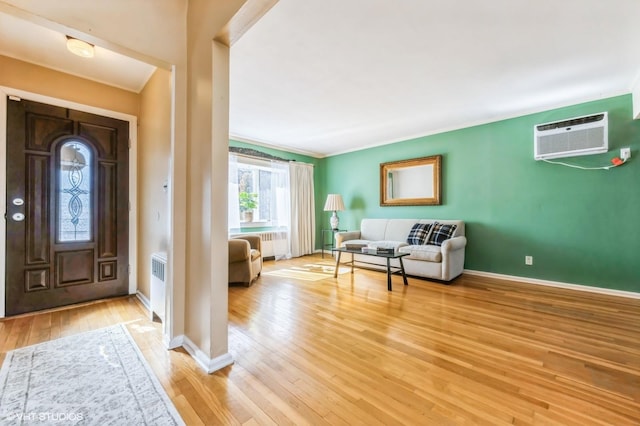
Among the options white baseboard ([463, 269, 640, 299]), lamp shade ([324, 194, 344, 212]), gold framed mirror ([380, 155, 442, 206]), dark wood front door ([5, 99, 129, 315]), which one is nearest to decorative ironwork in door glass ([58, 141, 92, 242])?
dark wood front door ([5, 99, 129, 315])

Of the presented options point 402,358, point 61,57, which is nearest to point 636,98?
point 402,358

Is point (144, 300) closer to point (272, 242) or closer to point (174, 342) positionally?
point (174, 342)

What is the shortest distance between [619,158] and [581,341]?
2.39 meters

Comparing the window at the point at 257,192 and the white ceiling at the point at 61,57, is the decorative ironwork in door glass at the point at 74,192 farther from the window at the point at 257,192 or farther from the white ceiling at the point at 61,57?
the window at the point at 257,192

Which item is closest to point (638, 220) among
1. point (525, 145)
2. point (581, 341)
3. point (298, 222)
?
point (525, 145)

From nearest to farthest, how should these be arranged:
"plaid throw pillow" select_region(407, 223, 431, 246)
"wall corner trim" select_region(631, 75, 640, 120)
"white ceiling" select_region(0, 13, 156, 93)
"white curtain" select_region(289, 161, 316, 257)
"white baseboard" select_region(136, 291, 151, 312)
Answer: "white ceiling" select_region(0, 13, 156, 93), "white baseboard" select_region(136, 291, 151, 312), "wall corner trim" select_region(631, 75, 640, 120), "plaid throw pillow" select_region(407, 223, 431, 246), "white curtain" select_region(289, 161, 316, 257)

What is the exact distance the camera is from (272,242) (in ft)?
17.4

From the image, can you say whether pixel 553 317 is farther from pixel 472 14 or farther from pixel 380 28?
pixel 380 28

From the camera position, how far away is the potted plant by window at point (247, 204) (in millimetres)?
4969

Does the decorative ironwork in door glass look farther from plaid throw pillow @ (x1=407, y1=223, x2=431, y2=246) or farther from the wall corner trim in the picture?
the wall corner trim

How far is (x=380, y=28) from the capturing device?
198cm

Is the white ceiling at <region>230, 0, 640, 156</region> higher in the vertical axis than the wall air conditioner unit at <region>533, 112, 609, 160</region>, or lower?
higher

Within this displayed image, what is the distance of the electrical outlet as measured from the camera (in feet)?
9.68

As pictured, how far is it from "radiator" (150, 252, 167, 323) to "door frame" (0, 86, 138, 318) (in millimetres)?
964
